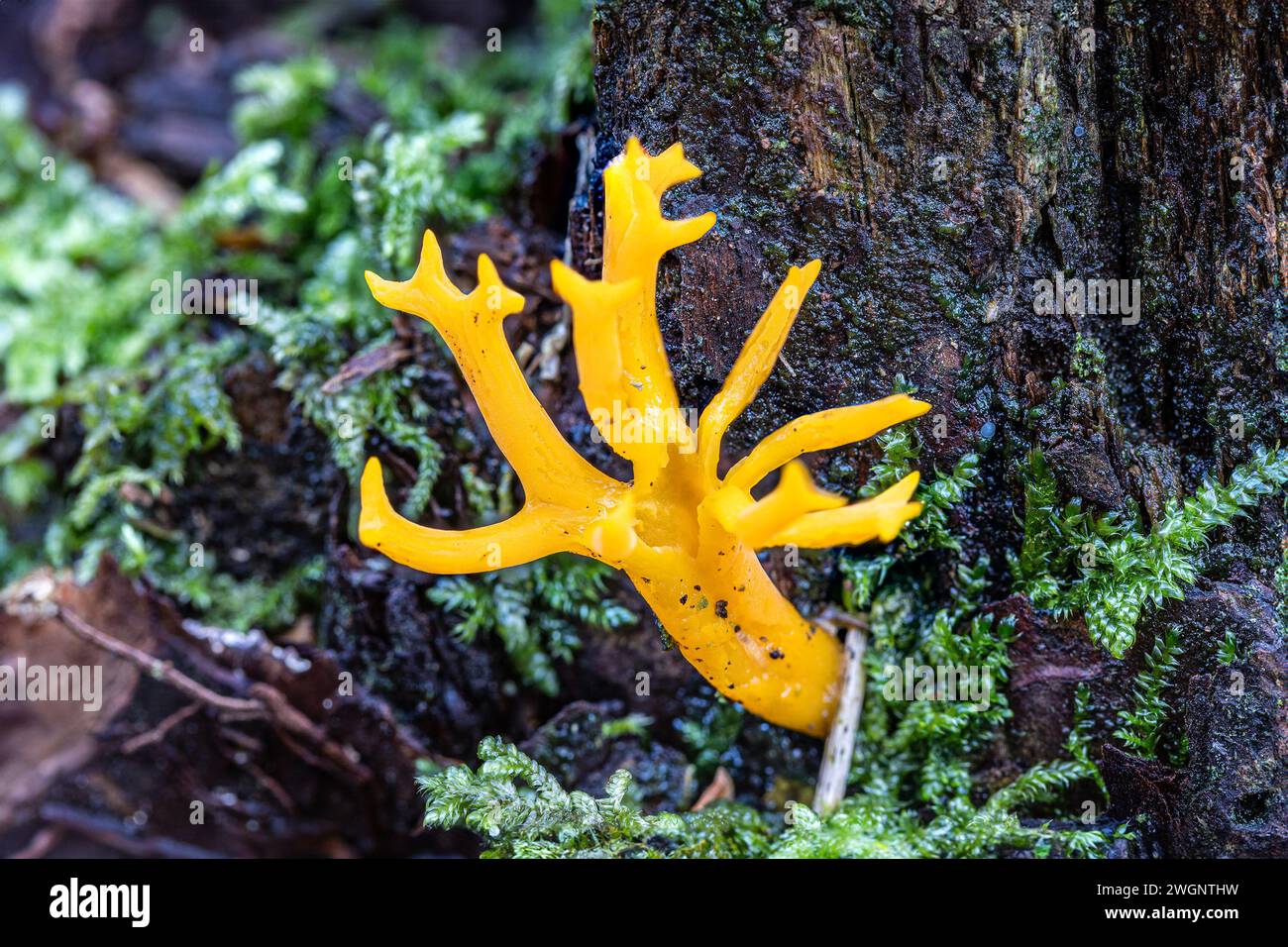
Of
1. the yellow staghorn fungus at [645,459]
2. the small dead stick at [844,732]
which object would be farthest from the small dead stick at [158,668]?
the small dead stick at [844,732]

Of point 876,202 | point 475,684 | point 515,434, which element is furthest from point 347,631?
point 876,202

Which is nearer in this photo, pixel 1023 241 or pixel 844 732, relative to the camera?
pixel 1023 241

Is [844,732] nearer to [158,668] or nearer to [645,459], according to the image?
[645,459]

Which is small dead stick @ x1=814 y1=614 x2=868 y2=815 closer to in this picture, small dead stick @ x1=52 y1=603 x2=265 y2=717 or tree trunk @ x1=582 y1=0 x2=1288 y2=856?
tree trunk @ x1=582 y1=0 x2=1288 y2=856

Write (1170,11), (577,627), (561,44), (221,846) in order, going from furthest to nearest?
(561,44)
(221,846)
(577,627)
(1170,11)

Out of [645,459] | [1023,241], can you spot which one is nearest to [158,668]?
[645,459]

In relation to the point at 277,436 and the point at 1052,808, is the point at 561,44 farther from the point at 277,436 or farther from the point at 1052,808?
the point at 1052,808
